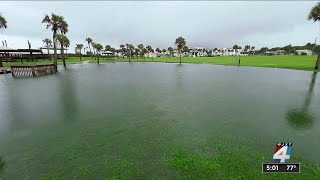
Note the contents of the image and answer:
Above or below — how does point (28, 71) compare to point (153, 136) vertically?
above

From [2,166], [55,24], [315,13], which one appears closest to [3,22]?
[55,24]

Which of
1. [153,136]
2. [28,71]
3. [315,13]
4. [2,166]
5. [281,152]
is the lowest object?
[2,166]

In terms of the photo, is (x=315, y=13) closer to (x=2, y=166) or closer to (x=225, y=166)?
(x=225, y=166)

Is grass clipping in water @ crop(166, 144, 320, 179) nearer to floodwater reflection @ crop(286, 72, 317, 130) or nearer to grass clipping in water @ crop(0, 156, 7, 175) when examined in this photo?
floodwater reflection @ crop(286, 72, 317, 130)

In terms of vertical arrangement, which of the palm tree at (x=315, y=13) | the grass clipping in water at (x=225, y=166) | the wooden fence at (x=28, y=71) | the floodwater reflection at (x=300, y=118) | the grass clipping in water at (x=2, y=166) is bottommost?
the grass clipping in water at (x=2, y=166)

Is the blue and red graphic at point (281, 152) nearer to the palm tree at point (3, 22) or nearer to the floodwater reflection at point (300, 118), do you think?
the floodwater reflection at point (300, 118)

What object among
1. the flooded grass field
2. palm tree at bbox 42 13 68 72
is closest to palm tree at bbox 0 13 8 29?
palm tree at bbox 42 13 68 72

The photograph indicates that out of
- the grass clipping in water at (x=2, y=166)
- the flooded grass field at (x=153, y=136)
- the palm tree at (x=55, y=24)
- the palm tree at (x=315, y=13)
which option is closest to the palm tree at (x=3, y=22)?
the palm tree at (x=55, y=24)

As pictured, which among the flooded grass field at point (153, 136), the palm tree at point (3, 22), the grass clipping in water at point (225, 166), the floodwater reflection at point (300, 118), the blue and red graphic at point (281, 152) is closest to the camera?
the blue and red graphic at point (281, 152)

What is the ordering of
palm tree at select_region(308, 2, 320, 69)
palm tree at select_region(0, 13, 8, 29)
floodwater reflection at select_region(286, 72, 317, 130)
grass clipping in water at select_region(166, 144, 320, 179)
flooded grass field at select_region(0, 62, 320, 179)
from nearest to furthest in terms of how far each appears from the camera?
grass clipping in water at select_region(166, 144, 320, 179) → flooded grass field at select_region(0, 62, 320, 179) → floodwater reflection at select_region(286, 72, 317, 130) → palm tree at select_region(308, 2, 320, 69) → palm tree at select_region(0, 13, 8, 29)

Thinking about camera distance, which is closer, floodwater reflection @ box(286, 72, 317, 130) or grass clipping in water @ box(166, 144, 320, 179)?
grass clipping in water @ box(166, 144, 320, 179)

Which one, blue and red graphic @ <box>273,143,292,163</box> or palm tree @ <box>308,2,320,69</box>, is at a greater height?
palm tree @ <box>308,2,320,69</box>

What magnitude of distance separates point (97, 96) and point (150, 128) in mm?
9530

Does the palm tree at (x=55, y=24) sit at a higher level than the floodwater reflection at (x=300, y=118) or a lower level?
higher
